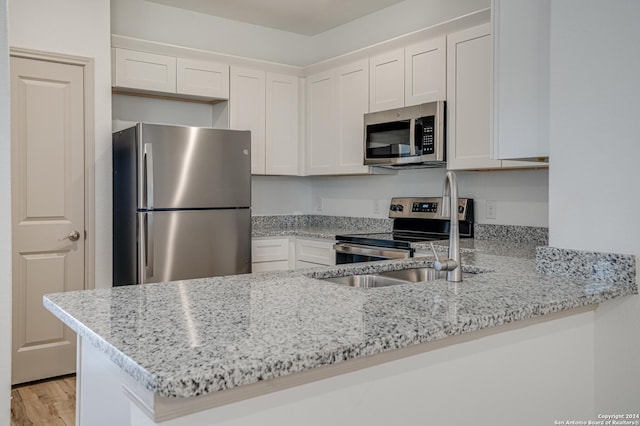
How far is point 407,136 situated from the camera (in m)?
3.45

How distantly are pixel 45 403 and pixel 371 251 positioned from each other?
207 centimetres

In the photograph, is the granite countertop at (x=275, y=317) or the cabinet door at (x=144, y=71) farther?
the cabinet door at (x=144, y=71)

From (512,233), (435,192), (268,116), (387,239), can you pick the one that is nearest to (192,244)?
(387,239)

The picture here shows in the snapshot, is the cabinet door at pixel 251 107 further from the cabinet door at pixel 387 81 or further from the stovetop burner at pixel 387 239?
the stovetop burner at pixel 387 239

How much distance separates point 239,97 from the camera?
407cm

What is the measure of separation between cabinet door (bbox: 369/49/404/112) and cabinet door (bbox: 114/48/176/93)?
144 centimetres

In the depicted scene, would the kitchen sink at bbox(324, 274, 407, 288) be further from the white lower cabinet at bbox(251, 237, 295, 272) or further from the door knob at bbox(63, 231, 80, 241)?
the door knob at bbox(63, 231, 80, 241)

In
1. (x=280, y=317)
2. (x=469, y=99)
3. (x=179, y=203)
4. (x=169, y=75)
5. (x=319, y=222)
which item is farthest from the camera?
(x=319, y=222)

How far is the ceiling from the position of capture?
3932mm

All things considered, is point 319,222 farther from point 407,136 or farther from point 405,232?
point 407,136

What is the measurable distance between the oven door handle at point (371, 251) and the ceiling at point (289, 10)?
184 centimetres

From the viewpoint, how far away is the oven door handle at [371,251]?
3.12 meters

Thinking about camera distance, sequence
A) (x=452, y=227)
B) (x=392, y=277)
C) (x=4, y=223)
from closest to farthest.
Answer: (x=452, y=227)
(x=392, y=277)
(x=4, y=223)

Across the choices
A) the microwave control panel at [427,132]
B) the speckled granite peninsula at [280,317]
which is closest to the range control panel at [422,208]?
the microwave control panel at [427,132]
